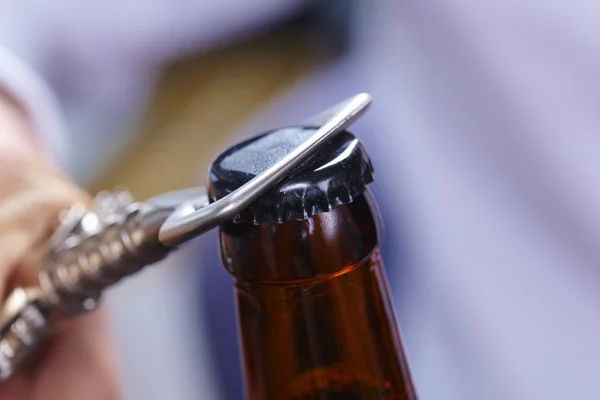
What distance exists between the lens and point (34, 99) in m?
0.60

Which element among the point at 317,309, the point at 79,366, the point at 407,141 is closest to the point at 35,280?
the point at 79,366

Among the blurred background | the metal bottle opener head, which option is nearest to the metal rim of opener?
Result: the metal bottle opener head

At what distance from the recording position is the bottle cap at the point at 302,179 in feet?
0.72

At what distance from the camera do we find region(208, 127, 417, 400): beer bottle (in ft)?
0.73

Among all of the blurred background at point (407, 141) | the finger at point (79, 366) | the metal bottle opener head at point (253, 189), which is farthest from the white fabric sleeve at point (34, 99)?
the metal bottle opener head at point (253, 189)

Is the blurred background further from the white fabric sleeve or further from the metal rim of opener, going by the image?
the metal rim of opener

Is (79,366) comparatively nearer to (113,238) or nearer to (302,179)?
(113,238)

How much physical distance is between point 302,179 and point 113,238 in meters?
0.11

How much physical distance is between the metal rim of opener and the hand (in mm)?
23

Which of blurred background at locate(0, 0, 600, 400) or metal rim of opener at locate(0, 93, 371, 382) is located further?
blurred background at locate(0, 0, 600, 400)

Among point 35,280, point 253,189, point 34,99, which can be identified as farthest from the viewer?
point 34,99

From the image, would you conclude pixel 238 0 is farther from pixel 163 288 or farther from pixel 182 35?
pixel 163 288

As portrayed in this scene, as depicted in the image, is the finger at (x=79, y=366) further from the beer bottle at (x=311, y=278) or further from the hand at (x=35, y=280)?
the beer bottle at (x=311, y=278)

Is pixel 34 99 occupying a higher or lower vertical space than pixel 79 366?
higher
